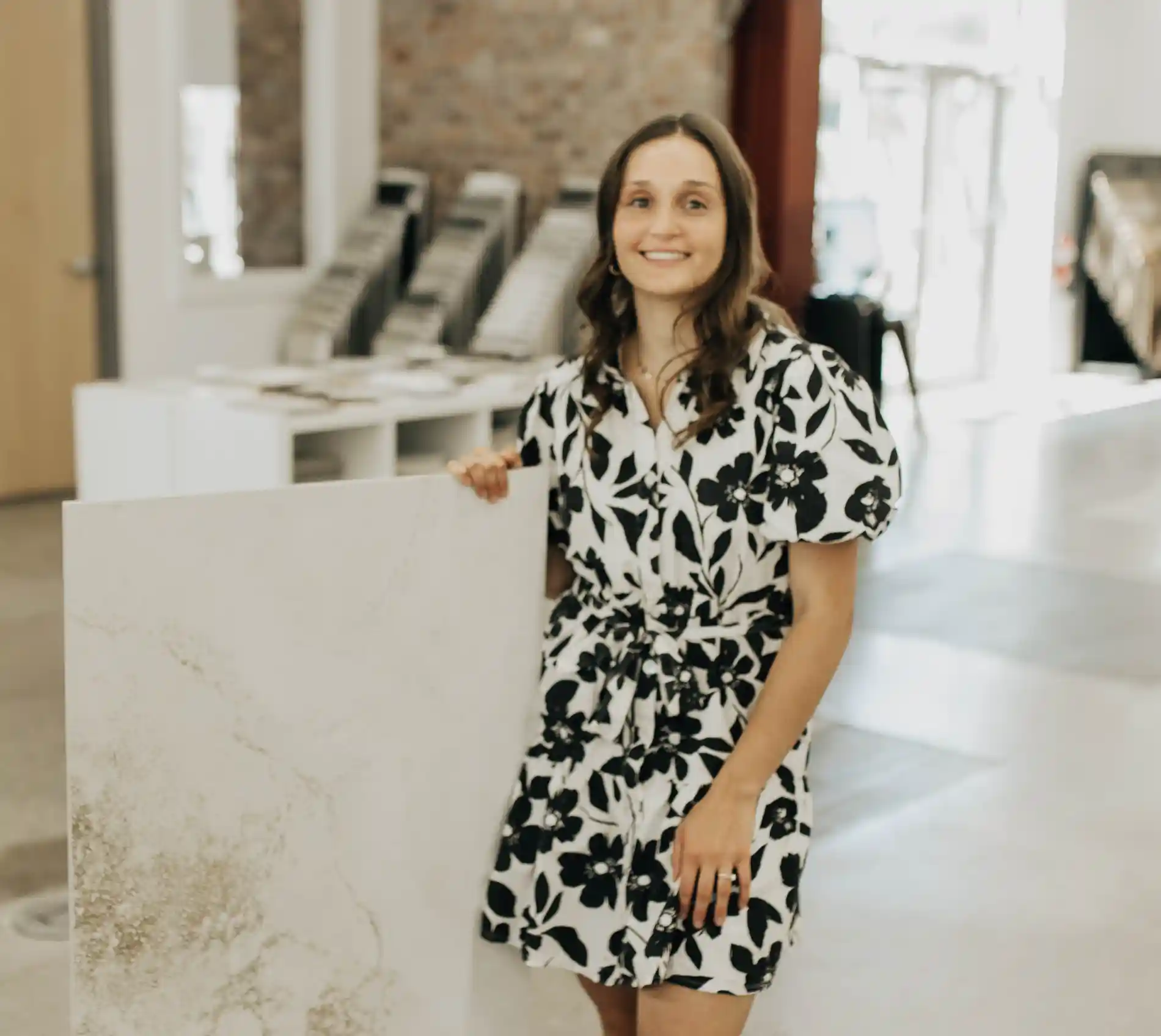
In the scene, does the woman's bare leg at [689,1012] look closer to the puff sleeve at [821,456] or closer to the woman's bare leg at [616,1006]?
the woman's bare leg at [616,1006]

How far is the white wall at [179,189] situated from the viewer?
768 centimetres

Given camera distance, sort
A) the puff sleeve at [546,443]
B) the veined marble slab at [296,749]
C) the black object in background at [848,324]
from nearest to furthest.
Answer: the veined marble slab at [296,749]
the puff sleeve at [546,443]
the black object in background at [848,324]

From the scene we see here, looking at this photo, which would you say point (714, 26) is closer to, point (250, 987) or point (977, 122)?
point (977, 122)

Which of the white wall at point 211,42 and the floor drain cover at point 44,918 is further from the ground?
the white wall at point 211,42

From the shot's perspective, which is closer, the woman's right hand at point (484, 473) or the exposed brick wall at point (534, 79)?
the woman's right hand at point (484, 473)

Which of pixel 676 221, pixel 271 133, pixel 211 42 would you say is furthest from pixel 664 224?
pixel 271 133

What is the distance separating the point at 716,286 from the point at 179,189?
6513 mm

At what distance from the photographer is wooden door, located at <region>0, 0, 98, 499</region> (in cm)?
731

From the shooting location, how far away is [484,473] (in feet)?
6.16

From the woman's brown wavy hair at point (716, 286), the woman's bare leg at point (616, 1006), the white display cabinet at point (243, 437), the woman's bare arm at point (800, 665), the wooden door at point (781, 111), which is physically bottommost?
the woman's bare leg at point (616, 1006)

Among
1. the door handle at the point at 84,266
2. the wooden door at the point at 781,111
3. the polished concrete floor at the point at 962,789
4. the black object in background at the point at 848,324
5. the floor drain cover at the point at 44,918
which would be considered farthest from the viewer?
the black object in background at the point at 848,324

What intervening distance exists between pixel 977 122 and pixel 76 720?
39.3ft

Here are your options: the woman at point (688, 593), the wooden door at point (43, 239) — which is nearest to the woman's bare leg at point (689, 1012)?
the woman at point (688, 593)

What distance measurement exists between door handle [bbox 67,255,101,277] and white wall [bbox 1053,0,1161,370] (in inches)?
318
